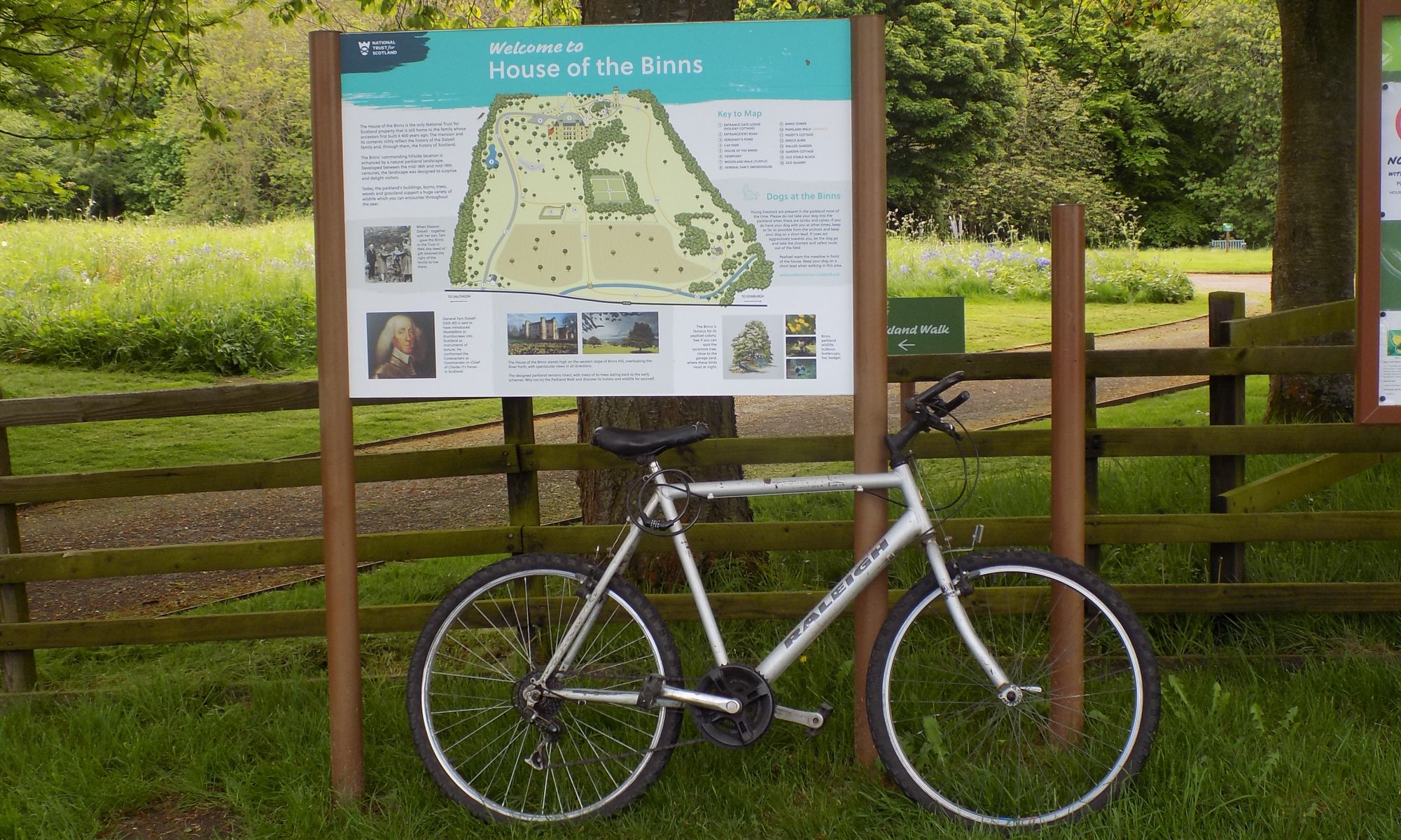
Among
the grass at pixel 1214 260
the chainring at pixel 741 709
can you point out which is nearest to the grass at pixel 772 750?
the chainring at pixel 741 709

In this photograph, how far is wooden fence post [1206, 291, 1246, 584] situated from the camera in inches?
192

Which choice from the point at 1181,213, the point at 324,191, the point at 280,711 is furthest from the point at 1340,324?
the point at 1181,213

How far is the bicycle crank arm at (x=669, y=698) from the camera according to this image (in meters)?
3.46

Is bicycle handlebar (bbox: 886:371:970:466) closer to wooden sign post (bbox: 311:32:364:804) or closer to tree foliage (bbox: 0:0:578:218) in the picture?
wooden sign post (bbox: 311:32:364:804)

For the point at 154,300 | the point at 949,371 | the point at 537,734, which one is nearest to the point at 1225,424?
the point at 949,371

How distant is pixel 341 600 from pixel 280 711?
813 millimetres

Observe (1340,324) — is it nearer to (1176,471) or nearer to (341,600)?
(1176,471)

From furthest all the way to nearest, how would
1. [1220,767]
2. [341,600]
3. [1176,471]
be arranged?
1. [1176,471]
2. [341,600]
3. [1220,767]

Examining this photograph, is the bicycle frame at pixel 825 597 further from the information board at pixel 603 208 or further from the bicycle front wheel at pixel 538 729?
the information board at pixel 603 208

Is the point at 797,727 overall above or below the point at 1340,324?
below

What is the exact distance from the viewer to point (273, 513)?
8594 millimetres

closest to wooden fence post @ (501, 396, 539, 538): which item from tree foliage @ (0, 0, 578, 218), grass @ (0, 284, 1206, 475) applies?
tree foliage @ (0, 0, 578, 218)

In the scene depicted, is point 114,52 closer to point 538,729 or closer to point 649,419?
point 649,419

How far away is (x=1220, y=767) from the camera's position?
3.49 m
